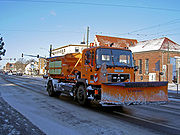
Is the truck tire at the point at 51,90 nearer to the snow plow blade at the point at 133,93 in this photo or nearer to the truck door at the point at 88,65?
the truck door at the point at 88,65

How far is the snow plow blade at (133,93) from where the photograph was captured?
7.36m

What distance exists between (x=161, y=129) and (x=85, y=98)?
165 inches

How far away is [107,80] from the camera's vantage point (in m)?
8.36

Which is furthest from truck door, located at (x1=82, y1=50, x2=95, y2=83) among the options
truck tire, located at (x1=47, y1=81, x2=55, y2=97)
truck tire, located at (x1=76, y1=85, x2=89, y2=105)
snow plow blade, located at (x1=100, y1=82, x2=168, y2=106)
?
truck tire, located at (x1=47, y1=81, x2=55, y2=97)

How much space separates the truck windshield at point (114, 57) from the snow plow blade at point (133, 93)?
4.75 ft

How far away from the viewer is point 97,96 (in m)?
8.30

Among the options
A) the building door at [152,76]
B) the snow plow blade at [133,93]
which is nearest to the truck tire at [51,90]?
the snow plow blade at [133,93]

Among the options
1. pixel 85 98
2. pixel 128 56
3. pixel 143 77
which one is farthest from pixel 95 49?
pixel 143 77

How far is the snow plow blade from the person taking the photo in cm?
736

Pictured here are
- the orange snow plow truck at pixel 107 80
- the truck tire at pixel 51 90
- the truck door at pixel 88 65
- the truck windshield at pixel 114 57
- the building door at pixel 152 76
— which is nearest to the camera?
the orange snow plow truck at pixel 107 80

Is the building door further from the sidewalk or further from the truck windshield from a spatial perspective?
the sidewalk

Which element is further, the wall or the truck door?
the wall

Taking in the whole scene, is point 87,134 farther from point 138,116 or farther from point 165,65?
point 165,65

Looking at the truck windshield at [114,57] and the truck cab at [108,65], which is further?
the truck windshield at [114,57]
